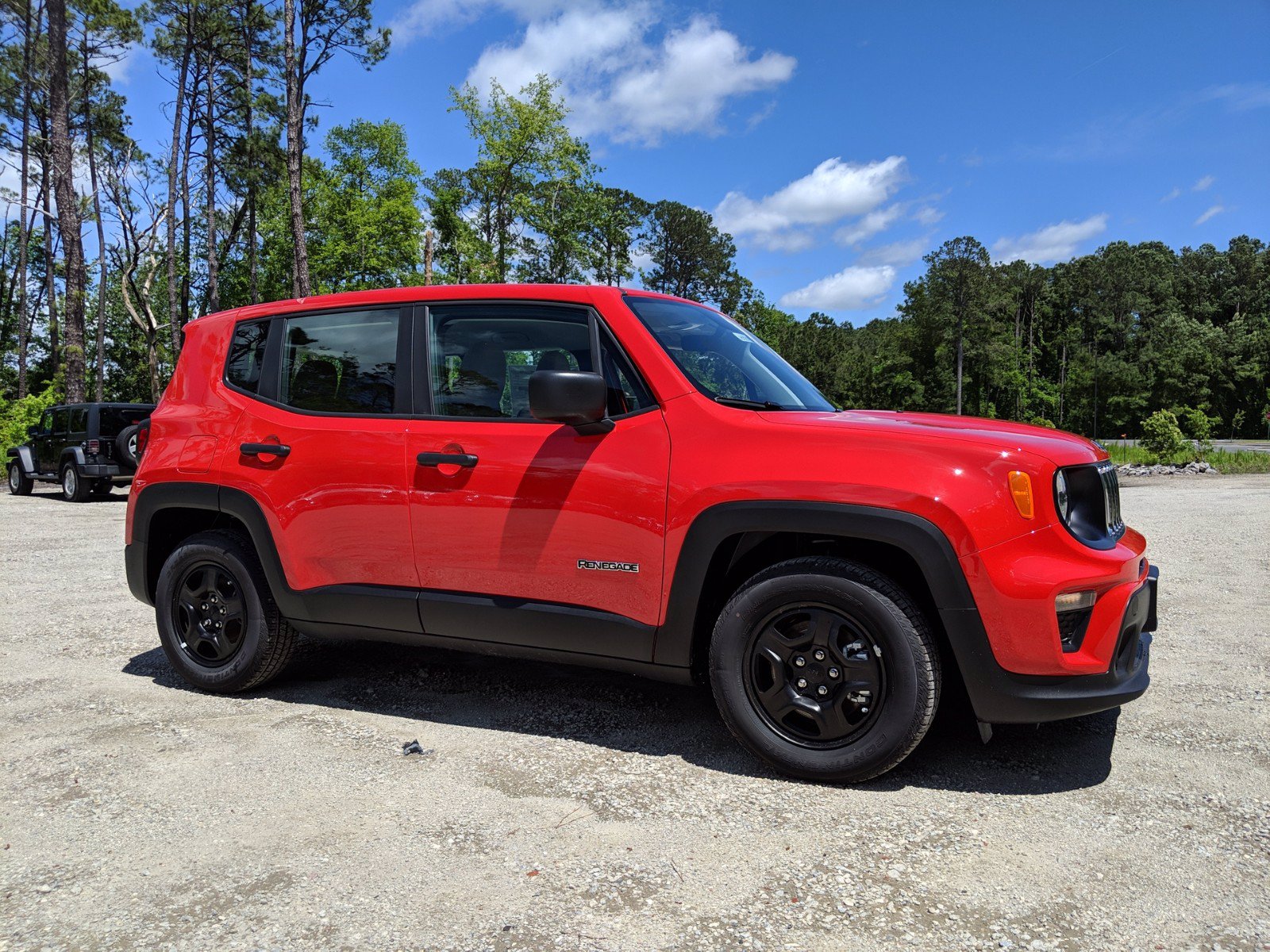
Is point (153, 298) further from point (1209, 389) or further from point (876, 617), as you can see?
point (1209, 389)

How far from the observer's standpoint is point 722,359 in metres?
3.70

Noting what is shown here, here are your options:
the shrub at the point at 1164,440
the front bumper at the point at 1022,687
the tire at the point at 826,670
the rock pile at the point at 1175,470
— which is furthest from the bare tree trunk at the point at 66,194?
the shrub at the point at 1164,440

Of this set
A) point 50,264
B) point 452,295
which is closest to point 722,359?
point 452,295

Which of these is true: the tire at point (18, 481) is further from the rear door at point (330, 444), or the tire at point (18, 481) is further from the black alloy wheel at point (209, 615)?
the rear door at point (330, 444)

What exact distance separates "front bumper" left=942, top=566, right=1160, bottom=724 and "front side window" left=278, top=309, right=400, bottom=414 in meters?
2.55

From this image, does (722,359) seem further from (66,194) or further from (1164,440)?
(1164,440)

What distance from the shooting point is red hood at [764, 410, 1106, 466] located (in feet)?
9.56

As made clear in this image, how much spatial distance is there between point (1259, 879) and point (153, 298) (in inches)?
2192

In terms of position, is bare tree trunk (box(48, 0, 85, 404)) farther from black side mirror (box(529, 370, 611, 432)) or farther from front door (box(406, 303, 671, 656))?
black side mirror (box(529, 370, 611, 432))

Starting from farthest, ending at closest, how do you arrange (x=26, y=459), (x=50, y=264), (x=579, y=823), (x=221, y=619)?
(x=50, y=264) → (x=26, y=459) → (x=221, y=619) → (x=579, y=823)

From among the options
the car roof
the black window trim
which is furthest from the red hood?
the car roof

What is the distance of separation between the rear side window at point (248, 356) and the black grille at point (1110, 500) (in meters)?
3.76

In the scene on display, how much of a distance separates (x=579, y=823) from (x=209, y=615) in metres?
2.47

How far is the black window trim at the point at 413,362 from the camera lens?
11.3 feet
